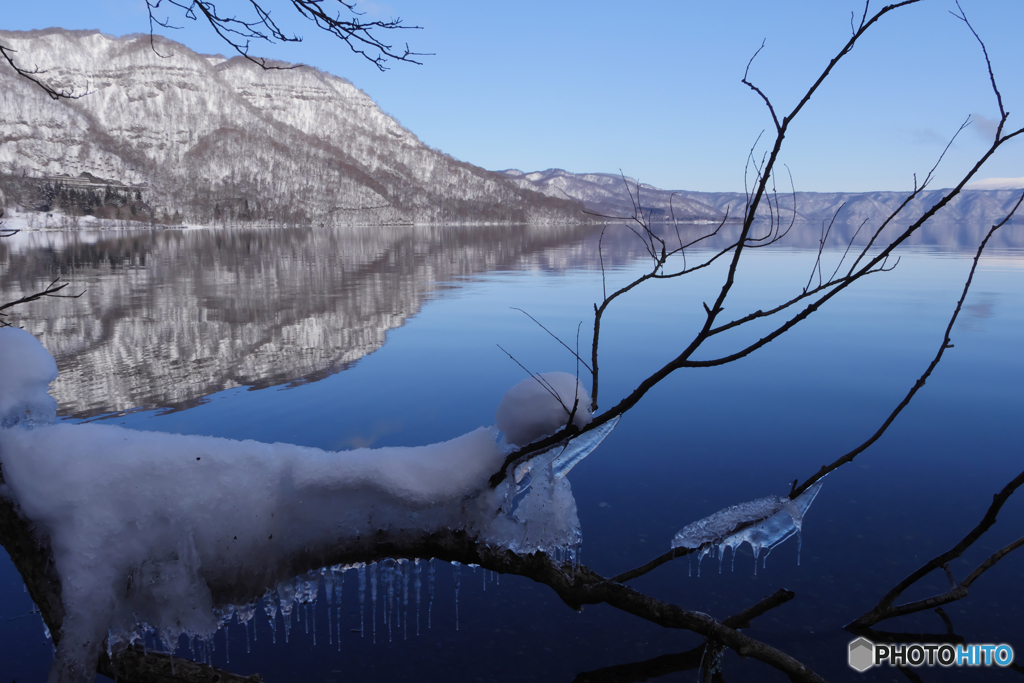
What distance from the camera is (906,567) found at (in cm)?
438

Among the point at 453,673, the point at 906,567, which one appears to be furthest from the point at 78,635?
the point at 906,567

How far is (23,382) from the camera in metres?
2.33

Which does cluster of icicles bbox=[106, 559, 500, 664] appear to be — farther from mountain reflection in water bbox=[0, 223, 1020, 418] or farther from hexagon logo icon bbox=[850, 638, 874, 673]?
mountain reflection in water bbox=[0, 223, 1020, 418]

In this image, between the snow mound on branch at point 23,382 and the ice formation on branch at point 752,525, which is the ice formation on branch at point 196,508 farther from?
the ice formation on branch at point 752,525

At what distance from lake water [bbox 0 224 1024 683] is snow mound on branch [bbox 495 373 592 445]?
1.98 m

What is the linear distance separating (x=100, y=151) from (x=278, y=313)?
570ft

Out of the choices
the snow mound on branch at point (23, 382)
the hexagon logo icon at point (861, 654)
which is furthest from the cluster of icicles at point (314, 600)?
the hexagon logo icon at point (861, 654)

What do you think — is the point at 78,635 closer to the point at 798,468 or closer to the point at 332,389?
the point at 798,468

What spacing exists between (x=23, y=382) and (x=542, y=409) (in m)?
1.88

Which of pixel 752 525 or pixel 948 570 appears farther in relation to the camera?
pixel 948 570

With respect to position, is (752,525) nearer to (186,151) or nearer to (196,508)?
(196,508)

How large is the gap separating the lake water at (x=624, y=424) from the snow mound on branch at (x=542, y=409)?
1.98 metres

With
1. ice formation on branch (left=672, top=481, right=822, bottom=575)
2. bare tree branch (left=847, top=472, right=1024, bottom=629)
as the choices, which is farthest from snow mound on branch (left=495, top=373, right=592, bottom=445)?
bare tree branch (left=847, top=472, right=1024, bottom=629)

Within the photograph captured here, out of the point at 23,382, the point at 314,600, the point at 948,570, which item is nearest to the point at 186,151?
the point at 23,382
